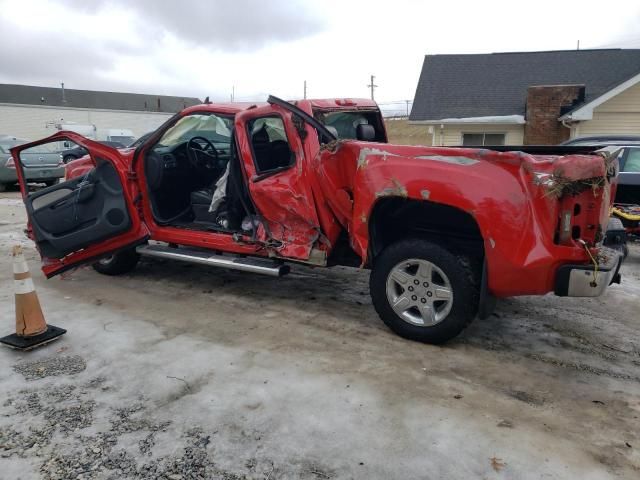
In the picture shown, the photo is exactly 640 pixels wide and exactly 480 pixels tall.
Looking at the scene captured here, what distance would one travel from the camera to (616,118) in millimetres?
14953

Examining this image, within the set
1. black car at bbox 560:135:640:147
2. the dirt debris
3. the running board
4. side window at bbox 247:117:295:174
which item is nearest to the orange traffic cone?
the dirt debris

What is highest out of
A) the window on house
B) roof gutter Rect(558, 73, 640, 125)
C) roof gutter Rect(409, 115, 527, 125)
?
roof gutter Rect(558, 73, 640, 125)

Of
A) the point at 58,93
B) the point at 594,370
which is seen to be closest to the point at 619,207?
the point at 594,370

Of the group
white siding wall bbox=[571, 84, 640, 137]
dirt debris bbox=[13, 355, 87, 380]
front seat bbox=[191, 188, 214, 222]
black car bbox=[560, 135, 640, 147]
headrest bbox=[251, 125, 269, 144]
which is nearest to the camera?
dirt debris bbox=[13, 355, 87, 380]

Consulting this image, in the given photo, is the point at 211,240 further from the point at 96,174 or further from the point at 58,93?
the point at 58,93

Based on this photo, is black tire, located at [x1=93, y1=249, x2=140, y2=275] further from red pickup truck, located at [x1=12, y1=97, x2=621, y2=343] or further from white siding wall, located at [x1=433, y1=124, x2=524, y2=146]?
white siding wall, located at [x1=433, y1=124, x2=524, y2=146]

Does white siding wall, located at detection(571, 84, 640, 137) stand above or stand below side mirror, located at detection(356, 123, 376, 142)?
above

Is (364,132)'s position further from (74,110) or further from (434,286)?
(74,110)

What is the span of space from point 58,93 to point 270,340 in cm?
5910

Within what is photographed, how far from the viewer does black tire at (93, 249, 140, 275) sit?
6113 millimetres

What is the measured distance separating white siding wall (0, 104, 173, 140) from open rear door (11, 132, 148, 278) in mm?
43219

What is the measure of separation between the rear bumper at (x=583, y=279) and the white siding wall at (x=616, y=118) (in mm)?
13013

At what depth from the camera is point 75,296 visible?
214 inches

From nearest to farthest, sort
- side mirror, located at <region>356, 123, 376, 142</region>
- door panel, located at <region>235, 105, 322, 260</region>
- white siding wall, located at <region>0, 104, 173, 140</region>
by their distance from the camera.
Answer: door panel, located at <region>235, 105, 322, 260</region>, side mirror, located at <region>356, 123, 376, 142</region>, white siding wall, located at <region>0, 104, 173, 140</region>
